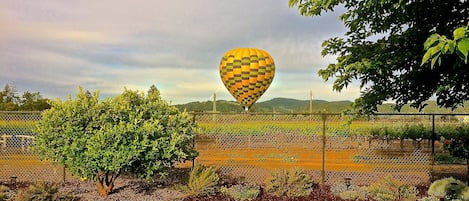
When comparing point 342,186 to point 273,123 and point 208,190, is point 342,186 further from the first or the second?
point 273,123

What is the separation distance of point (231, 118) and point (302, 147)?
555 cm

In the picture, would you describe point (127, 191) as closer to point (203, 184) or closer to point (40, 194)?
point (203, 184)

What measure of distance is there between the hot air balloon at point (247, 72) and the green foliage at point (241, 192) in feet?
59.0

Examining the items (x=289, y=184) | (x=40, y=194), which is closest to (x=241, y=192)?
(x=289, y=184)

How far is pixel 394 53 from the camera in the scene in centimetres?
800

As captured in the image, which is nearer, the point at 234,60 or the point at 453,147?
the point at 453,147

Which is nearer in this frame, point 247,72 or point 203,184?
point 203,184

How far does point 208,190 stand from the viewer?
9.37 meters

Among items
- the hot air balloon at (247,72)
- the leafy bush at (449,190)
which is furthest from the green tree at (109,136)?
the hot air balloon at (247,72)

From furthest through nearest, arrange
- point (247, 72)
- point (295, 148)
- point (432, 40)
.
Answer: point (247, 72), point (295, 148), point (432, 40)

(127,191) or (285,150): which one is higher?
(285,150)

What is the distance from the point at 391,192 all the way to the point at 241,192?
313 centimetres

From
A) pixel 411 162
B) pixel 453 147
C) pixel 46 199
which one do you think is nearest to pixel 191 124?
pixel 46 199

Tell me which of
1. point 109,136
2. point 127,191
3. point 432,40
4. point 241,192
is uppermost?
point 432,40
